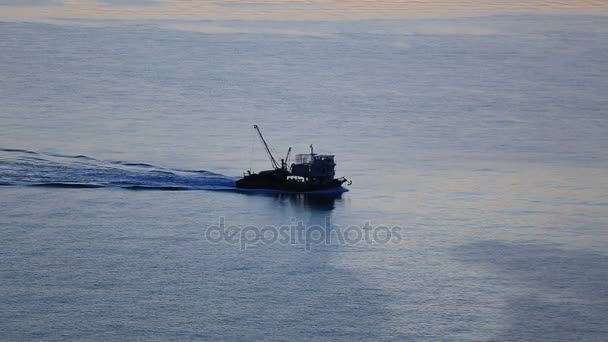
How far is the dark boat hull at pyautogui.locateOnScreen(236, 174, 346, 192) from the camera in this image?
63.6m

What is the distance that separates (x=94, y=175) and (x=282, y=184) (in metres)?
9.72

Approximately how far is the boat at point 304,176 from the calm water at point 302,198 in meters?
0.88

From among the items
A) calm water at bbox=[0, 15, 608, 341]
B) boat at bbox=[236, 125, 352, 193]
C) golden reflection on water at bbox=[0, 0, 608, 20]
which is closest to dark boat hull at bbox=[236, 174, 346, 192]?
boat at bbox=[236, 125, 352, 193]

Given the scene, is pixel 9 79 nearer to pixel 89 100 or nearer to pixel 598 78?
pixel 89 100

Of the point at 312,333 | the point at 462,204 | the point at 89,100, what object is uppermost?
the point at 89,100

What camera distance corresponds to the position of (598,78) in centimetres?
9525

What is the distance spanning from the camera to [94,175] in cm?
6412

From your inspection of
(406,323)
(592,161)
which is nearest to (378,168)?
(592,161)

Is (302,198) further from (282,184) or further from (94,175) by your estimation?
(94,175)

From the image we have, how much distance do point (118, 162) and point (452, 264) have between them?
21.4m

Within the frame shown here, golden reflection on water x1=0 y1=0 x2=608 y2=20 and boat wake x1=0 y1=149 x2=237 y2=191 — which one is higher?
golden reflection on water x1=0 y1=0 x2=608 y2=20

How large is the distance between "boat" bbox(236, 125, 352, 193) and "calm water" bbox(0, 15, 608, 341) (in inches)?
34.5

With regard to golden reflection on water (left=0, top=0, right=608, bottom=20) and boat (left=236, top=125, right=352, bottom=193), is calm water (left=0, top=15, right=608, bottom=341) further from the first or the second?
golden reflection on water (left=0, top=0, right=608, bottom=20)

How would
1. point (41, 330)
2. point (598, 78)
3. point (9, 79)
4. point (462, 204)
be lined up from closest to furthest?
point (41, 330)
point (462, 204)
point (9, 79)
point (598, 78)
